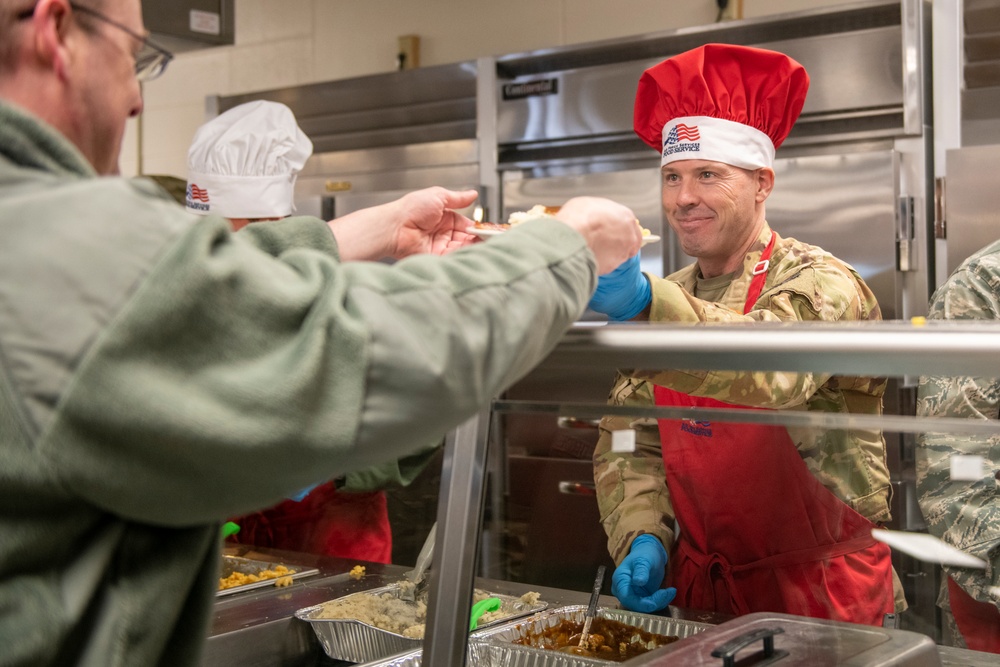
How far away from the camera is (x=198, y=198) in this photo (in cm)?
304

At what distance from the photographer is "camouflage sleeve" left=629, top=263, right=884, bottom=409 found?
3.59ft

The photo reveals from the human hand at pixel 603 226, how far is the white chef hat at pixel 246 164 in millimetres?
2177

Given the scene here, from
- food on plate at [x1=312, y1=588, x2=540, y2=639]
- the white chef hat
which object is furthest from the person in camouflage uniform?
the white chef hat

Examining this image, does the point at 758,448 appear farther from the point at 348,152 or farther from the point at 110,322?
the point at 348,152

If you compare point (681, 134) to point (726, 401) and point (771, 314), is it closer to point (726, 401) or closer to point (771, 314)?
point (771, 314)

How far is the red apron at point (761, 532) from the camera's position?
1028 millimetres

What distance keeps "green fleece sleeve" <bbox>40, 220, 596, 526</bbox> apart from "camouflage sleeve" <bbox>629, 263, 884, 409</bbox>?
0.34 metres

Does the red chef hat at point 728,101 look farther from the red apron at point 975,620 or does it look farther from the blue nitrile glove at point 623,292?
the red apron at point 975,620

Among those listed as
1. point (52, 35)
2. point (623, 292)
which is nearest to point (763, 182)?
point (623, 292)

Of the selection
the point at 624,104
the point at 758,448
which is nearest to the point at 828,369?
the point at 758,448

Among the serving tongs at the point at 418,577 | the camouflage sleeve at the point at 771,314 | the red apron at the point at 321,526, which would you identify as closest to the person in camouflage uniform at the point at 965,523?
the camouflage sleeve at the point at 771,314

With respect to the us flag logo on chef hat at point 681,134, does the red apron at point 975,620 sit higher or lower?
lower

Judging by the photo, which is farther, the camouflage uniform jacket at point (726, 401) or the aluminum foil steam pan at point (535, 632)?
the aluminum foil steam pan at point (535, 632)

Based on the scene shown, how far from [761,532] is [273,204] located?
2224 mm
